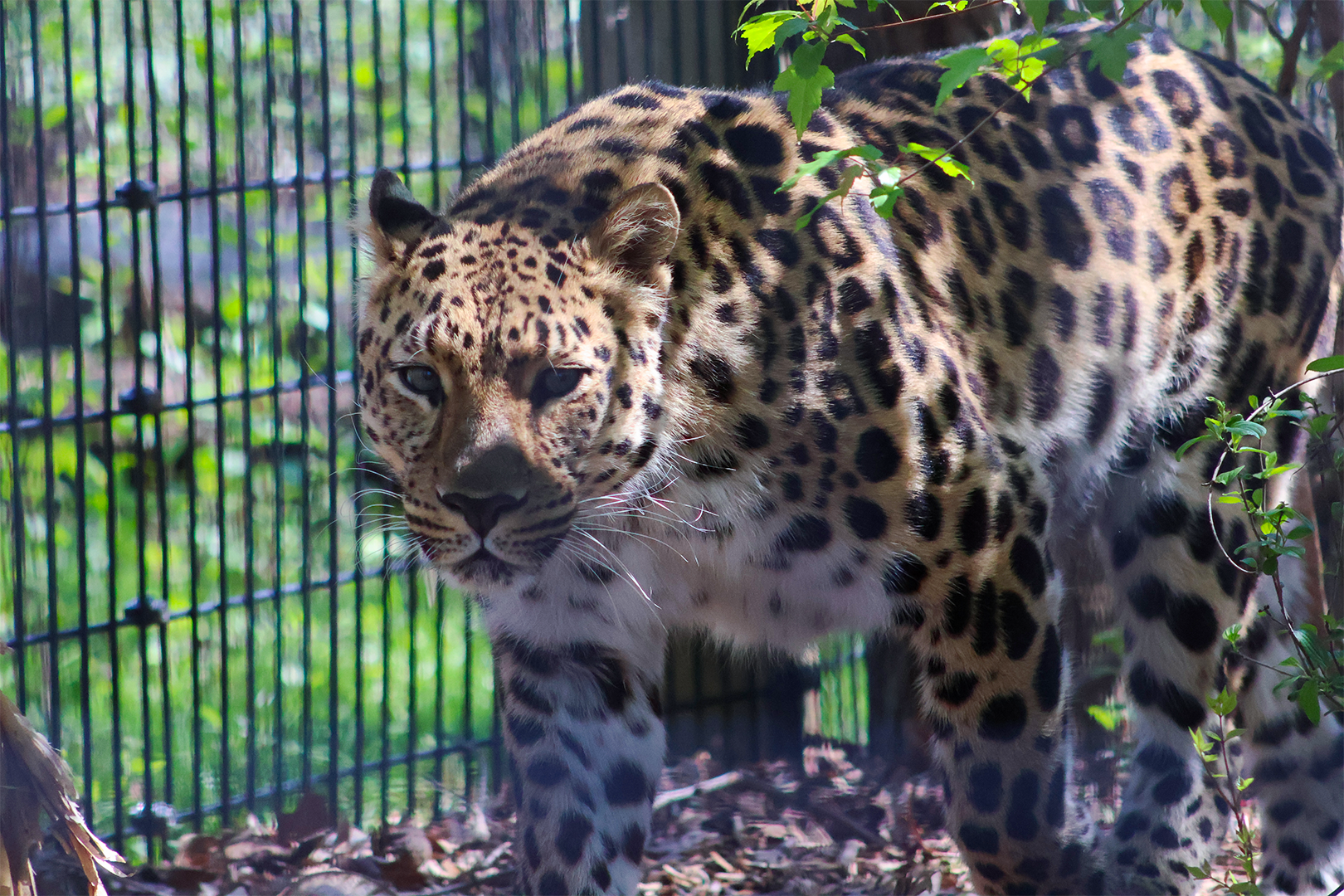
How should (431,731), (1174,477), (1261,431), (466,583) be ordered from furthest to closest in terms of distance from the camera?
(431,731)
(1174,477)
(466,583)
(1261,431)

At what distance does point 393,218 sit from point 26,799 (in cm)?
142

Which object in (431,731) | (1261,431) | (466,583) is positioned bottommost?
(431,731)

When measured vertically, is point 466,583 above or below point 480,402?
below

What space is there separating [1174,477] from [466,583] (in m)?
2.02

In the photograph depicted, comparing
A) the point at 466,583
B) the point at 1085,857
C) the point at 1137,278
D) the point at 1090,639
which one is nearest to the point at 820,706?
the point at 1090,639

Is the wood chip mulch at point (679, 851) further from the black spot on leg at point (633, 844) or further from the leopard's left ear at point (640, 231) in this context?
the leopard's left ear at point (640, 231)

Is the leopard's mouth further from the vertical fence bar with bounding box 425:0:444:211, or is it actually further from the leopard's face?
the vertical fence bar with bounding box 425:0:444:211

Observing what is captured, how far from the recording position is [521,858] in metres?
3.45

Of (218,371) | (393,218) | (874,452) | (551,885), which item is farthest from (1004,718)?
(218,371)

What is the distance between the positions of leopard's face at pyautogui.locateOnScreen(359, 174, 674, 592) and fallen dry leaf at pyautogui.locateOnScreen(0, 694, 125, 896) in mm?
869

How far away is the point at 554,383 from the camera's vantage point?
9.36 feet

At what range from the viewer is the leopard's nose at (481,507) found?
9.11ft

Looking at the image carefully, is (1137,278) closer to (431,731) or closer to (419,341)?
(419,341)

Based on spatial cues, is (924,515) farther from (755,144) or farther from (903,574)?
(755,144)
